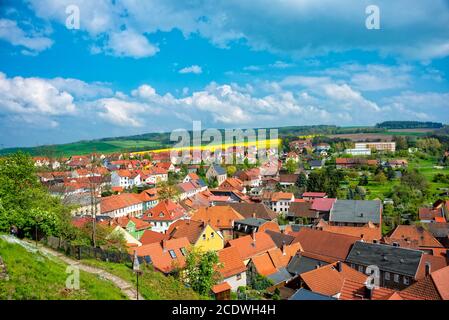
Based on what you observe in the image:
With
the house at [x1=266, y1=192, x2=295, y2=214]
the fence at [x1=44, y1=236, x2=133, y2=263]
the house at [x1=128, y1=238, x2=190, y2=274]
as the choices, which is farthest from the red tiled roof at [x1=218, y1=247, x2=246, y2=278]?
the house at [x1=266, y1=192, x2=295, y2=214]

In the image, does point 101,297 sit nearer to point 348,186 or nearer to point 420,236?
point 420,236

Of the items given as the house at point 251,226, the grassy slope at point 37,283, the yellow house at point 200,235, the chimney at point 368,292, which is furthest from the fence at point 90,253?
the house at point 251,226

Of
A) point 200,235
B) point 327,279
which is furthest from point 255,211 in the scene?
point 327,279

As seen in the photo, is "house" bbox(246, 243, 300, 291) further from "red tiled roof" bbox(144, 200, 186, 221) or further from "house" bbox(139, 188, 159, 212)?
"house" bbox(139, 188, 159, 212)

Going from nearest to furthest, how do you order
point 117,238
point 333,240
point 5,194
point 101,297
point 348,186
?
point 101,297
point 5,194
point 117,238
point 333,240
point 348,186
